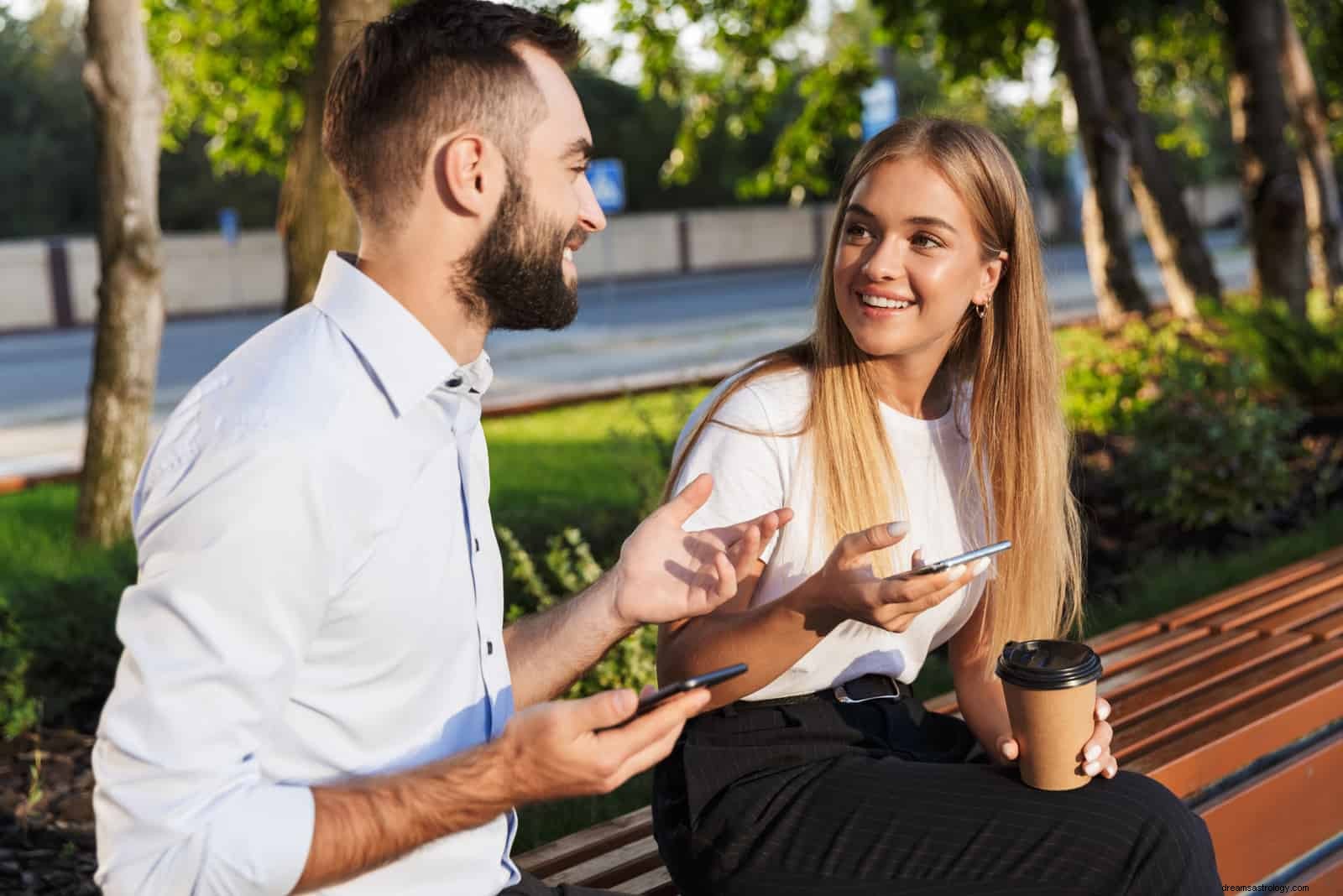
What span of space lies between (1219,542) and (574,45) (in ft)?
17.1

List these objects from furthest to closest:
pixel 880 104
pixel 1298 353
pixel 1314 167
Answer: pixel 1314 167 → pixel 880 104 → pixel 1298 353

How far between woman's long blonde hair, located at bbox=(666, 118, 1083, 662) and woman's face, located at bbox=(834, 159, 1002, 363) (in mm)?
33

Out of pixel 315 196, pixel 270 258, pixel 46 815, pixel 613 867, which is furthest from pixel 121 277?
pixel 270 258

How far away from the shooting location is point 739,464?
7.98ft

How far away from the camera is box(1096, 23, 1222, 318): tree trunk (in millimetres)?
11000

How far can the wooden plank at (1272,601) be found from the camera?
13.2 ft

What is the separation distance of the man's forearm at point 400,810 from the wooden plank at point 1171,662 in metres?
2.14

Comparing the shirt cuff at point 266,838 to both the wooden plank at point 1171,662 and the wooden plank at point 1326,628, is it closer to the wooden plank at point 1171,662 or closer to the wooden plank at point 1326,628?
the wooden plank at point 1171,662

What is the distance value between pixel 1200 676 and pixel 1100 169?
8.07 meters

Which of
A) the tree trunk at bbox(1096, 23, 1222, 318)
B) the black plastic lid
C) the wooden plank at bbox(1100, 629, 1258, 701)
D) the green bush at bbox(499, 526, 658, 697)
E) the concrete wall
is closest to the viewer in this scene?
the black plastic lid

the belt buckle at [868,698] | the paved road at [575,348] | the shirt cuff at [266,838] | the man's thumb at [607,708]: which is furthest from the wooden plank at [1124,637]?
the paved road at [575,348]

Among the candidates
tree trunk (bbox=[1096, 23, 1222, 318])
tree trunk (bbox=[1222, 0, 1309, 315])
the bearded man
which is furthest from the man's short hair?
tree trunk (bbox=[1096, 23, 1222, 318])

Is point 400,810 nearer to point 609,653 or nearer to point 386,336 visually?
point 386,336

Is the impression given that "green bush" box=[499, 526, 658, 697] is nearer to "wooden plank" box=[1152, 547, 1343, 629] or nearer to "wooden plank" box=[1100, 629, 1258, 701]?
"wooden plank" box=[1100, 629, 1258, 701]
